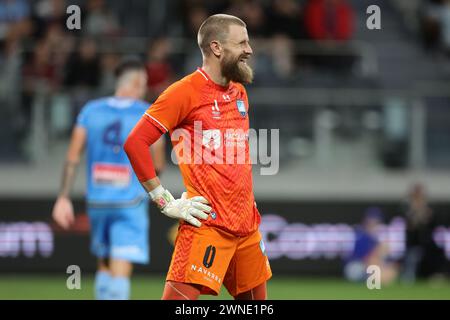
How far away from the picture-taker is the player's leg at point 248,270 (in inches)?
275

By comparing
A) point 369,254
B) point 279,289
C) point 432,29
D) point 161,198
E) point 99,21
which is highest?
point 99,21

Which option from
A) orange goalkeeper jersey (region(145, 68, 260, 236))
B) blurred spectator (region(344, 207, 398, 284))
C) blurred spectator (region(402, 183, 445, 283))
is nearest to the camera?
orange goalkeeper jersey (region(145, 68, 260, 236))

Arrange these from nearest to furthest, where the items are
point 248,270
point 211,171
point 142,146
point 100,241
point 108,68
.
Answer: point 142,146 → point 211,171 → point 248,270 → point 100,241 → point 108,68

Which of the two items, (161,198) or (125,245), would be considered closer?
(161,198)

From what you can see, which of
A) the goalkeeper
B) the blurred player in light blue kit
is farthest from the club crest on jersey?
the blurred player in light blue kit

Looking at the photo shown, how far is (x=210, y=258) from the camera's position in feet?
22.3

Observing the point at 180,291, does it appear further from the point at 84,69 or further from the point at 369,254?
the point at 84,69

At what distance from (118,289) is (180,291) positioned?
2.87 m

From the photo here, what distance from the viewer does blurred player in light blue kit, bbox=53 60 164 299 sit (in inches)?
389

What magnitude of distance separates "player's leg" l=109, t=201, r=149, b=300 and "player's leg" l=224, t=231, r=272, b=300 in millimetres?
2707

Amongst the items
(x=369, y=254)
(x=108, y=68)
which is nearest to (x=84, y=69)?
(x=108, y=68)

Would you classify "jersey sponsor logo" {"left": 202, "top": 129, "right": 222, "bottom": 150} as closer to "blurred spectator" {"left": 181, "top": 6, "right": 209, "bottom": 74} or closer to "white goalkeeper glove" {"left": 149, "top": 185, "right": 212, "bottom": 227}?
"white goalkeeper glove" {"left": 149, "top": 185, "right": 212, "bottom": 227}

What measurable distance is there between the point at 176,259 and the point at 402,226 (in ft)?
33.2
